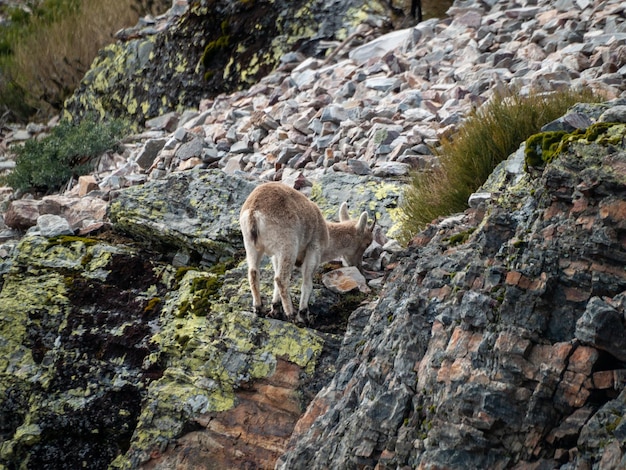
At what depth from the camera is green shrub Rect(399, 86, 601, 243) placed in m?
10.8

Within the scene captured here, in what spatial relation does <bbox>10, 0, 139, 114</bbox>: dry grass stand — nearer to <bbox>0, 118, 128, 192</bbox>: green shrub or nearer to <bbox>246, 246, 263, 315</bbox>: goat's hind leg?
<bbox>0, 118, 128, 192</bbox>: green shrub

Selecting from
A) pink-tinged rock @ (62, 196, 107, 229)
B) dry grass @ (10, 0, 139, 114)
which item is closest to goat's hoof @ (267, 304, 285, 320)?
pink-tinged rock @ (62, 196, 107, 229)

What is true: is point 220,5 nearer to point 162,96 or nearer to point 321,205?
point 162,96

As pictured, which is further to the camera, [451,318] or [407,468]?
[451,318]

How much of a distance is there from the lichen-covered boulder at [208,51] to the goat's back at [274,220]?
32.9 ft

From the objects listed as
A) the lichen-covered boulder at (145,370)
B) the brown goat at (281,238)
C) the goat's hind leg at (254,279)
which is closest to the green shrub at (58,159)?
the lichen-covered boulder at (145,370)

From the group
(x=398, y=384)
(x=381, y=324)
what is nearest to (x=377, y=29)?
(x=381, y=324)

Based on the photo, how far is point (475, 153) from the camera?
11.1 meters

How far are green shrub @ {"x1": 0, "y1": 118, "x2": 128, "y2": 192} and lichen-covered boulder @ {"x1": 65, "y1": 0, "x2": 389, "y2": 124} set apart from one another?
3.01 m

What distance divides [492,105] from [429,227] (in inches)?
139

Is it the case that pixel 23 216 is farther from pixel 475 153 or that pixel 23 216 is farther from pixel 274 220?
pixel 475 153

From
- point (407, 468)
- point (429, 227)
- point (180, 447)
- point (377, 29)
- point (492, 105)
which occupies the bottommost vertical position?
point (180, 447)

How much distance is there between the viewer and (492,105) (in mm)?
11586

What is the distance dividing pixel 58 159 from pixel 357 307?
10.4 m
